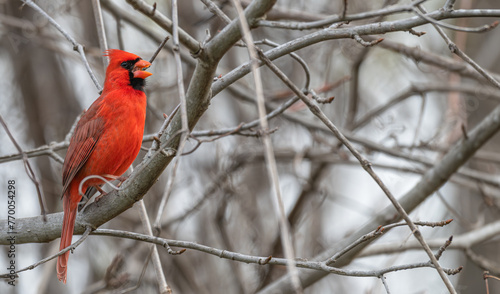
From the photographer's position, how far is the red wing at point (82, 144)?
3439 mm

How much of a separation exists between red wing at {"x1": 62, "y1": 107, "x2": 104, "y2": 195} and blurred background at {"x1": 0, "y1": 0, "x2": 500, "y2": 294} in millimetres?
1396

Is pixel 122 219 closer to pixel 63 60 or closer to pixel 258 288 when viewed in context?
pixel 258 288

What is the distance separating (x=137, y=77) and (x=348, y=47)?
238 centimetres

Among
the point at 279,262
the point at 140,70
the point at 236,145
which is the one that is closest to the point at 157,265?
the point at 279,262

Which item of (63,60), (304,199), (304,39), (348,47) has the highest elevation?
(63,60)

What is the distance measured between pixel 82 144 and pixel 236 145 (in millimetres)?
2452

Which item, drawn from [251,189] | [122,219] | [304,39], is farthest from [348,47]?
[304,39]

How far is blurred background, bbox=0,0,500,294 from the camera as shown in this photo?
5121mm

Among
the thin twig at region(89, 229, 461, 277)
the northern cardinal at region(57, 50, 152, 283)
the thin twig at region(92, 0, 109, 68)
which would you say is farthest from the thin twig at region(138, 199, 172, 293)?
the thin twig at region(92, 0, 109, 68)

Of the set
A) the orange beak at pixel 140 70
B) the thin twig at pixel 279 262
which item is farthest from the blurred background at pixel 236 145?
the thin twig at pixel 279 262

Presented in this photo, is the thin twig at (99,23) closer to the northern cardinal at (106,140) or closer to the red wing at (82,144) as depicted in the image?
the northern cardinal at (106,140)

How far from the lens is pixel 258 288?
5.26 metres

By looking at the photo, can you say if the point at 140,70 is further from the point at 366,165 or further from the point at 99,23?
the point at 366,165

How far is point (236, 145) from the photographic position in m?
5.77
